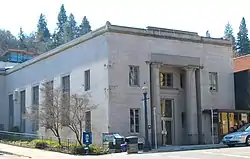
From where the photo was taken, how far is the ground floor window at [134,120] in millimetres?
36188

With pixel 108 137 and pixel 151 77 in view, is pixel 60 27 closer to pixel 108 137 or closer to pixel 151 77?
pixel 151 77

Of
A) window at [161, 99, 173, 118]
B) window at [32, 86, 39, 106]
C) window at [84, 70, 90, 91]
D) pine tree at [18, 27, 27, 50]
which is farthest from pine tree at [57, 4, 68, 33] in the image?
window at [161, 99, 173, 118]

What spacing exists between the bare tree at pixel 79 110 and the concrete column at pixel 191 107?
323 inches

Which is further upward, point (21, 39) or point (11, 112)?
point (21, 39)

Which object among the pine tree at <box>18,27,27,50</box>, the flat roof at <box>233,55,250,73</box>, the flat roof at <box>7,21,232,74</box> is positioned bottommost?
the flat roof at <box>233,55,250,73</box>

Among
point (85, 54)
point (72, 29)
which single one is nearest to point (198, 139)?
point (85, 54)

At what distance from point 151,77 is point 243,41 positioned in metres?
73.9

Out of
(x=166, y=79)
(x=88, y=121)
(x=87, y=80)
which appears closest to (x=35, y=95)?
(x=87, y=80)

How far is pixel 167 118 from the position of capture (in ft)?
130

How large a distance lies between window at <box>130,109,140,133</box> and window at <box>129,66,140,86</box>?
2.17 m

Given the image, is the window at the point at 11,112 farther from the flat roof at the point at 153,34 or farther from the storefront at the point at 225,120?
the storefront at the point at 225,120

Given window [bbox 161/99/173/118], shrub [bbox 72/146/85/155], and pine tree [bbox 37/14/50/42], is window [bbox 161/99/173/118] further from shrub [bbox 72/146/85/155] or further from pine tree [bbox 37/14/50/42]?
pine tree [bbox 37/14/50/42]

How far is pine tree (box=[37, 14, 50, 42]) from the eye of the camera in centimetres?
14225

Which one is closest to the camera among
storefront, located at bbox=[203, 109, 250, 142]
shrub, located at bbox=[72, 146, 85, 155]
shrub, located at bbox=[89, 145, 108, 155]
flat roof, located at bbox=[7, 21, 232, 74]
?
shrub, located at bbox=[72, 146, 85, 155]
